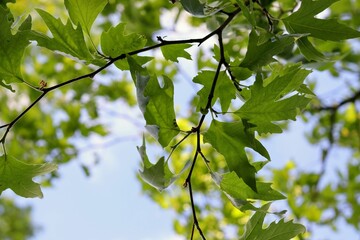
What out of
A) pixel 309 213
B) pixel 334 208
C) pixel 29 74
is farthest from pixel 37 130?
pixel 334 208

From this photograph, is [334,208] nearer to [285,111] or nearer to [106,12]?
[106,12]

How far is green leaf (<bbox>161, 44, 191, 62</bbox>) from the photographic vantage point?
0.81 meters

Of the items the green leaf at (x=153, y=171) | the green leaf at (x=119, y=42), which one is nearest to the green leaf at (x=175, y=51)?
the green leaf at (x=119, y=42)

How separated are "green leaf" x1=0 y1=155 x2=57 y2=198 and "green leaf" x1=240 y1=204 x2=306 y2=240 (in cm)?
31

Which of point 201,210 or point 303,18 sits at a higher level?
point 303,18

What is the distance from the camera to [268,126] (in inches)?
29.4

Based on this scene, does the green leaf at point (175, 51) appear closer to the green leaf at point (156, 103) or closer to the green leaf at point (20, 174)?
the green leaf at point (156, 103)

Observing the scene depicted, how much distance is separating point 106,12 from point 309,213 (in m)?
1.16

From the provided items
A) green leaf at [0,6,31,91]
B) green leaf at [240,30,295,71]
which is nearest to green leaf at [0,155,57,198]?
Result: green leaf at [0,6,31,91]

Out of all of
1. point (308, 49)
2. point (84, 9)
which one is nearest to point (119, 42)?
point (84, 9)

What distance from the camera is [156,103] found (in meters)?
0.74

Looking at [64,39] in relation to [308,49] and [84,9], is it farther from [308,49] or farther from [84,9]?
[308,49]

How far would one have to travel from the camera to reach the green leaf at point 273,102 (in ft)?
2.39

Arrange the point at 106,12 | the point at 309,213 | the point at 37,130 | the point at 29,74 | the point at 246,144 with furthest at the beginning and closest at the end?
1. the point at 29,74
2. the point at 37,130
3. the point at 309,213
4. the point at 106,12
5. the point at 246,144
